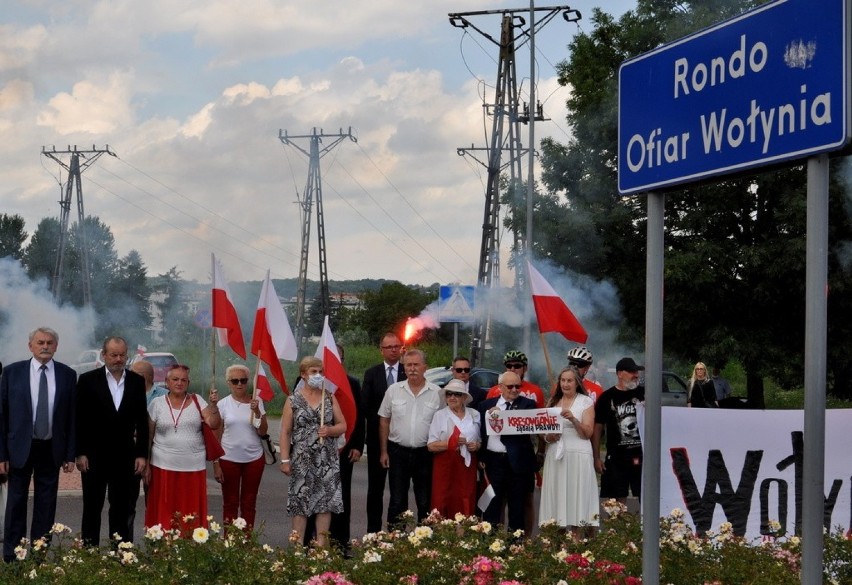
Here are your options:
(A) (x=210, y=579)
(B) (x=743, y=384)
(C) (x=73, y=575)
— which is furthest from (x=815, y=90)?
(B) (x=743, y=384)

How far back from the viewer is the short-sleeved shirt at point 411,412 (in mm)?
9836

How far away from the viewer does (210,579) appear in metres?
5.89

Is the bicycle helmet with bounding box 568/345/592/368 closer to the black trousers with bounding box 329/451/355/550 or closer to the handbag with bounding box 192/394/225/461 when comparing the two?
the black trousers with bounding box 329/451/355/550

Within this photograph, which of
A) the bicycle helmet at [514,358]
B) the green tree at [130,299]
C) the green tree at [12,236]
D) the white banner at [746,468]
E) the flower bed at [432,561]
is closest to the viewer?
the flower bed at [432,561]

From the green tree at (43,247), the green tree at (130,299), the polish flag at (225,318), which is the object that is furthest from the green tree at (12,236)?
the polish flag at (225,318)

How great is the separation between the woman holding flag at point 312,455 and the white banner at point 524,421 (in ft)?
3.86

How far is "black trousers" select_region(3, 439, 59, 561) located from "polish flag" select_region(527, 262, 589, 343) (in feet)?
14.6

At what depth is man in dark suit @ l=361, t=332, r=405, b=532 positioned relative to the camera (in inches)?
406

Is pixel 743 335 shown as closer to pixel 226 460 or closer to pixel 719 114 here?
pixel 226 460

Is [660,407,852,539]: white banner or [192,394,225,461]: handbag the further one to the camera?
[192,394,225,461]: handbag

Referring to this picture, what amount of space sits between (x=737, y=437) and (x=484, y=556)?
3.63m

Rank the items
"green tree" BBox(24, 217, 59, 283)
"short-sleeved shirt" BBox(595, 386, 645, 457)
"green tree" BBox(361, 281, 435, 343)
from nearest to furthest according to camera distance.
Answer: "short-sleeved shirt" BBox(595, 386, 645, 457), "green tree" BBox(361, 281, 435, 343), "green tree" BBox(24, 217, 59, 283)

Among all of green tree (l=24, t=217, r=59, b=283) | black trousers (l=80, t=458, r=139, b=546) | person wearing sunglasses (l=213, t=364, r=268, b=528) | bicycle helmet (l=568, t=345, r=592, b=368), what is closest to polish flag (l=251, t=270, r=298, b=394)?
person wearing sunglasses (l=213, t=364, r=268, b=528)

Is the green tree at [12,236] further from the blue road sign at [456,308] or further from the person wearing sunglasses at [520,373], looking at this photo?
the person wearing sunglasses at [520,373]
